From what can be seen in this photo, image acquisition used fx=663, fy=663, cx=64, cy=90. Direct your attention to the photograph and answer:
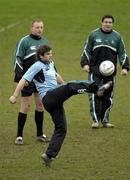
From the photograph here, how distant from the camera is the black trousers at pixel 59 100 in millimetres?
9180

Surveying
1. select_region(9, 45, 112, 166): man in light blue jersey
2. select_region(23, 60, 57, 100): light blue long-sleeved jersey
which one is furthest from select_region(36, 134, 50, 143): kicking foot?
select_region(23, 60, 57, 100): light blue long-sleeved jersey

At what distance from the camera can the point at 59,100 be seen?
30.9 ft

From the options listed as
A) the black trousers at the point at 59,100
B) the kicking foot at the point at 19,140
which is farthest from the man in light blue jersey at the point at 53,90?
the kicking foot at the point at 19,140

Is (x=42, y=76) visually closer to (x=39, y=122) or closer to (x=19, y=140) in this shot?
(x=19, y=140)

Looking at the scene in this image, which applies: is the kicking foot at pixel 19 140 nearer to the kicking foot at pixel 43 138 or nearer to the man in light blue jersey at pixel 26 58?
the man in light blue jersey at pixel 26 58

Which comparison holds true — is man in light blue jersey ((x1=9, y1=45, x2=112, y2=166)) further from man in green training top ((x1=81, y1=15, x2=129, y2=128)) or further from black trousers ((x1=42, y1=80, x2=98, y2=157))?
man in green training top ((x1=81, y1=15, x2=129, y2=128))

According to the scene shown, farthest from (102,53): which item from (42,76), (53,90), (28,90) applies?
(53,90)

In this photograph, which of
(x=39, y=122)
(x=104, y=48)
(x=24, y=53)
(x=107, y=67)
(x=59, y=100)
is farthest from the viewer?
(x=104, y=48)

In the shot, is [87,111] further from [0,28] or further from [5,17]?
[5,17]

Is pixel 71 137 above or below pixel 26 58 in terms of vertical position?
below

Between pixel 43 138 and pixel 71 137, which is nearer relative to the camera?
pixel 43 138

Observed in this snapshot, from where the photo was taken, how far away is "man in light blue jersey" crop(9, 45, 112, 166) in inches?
363

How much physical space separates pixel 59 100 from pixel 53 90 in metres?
0.21

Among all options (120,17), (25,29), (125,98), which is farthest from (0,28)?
(125,98)
